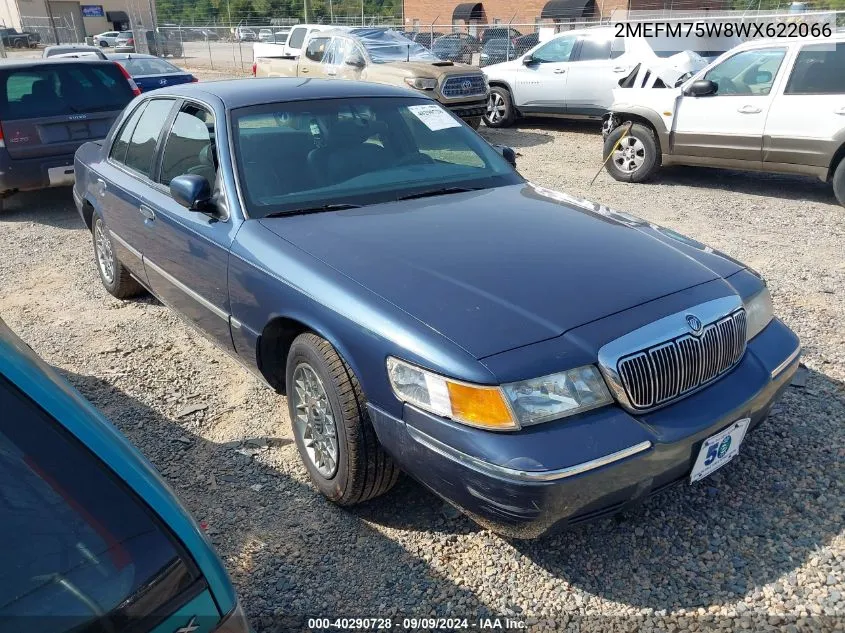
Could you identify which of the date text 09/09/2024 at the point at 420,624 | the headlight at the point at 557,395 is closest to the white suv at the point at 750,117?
the headlight at the point at 557,395

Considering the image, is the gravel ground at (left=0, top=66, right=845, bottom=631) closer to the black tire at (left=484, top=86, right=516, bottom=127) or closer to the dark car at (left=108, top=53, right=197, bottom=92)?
the black tire at (left=484, top=86, right=516, bottom=127)

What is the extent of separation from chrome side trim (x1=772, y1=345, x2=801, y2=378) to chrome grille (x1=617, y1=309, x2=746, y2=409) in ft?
0.65

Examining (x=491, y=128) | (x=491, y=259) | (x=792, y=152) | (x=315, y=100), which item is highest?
(x=315, y=100)

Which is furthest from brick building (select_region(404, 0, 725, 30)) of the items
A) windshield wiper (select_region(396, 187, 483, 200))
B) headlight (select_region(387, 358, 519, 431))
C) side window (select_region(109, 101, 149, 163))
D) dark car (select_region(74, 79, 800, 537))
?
headlight (select_region(387, 358, 519, 431))

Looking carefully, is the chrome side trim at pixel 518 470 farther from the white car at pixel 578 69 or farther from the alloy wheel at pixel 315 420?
the white car at pixel 578 69

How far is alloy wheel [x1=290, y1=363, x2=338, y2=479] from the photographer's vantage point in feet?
9.30

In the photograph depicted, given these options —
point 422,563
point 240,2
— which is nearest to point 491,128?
point 422,563

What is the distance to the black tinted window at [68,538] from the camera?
1.14 m

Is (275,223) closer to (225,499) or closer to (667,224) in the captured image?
(225,499)

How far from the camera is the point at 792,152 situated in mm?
7547

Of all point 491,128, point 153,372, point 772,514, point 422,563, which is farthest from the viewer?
point 491,128

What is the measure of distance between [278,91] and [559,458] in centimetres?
275

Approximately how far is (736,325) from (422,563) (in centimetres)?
157

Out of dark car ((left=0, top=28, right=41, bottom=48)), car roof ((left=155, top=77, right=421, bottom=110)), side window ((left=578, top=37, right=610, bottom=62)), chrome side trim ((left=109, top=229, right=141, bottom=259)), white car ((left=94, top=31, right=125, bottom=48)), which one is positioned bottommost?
dark car ((left=0, top=28, right=41, bottom=48))
